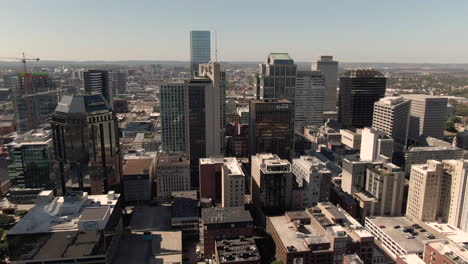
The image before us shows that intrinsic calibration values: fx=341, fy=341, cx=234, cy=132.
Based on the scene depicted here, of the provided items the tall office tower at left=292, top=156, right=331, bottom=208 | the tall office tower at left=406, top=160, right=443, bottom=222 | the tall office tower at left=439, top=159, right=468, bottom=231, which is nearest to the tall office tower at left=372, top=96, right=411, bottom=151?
the tall office tower at left=439, top=159, right=468, bottom=231

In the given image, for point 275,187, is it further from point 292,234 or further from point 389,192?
point 389,192

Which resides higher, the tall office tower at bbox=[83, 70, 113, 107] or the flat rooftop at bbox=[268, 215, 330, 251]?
the tall office tower at bbox=[83, 70, 113, 107]

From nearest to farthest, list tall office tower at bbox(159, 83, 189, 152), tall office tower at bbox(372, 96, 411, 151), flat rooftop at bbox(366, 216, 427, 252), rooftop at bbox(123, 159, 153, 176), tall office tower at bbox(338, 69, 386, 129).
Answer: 1. flat rooftop at bbox(366, 216, 427, 252)
2. rooftop at bbox(123, 159, 153, 176)
3. tall office tower at bbox(159, 83, 189, 152)
4. tall office tower at bbox(372, 96, 411, 151)
5. tall office tower at bbox(338, 69, 386, 129)

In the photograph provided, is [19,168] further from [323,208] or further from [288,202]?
[323,208]

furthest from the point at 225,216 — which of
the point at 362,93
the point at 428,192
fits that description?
the point at 362,93

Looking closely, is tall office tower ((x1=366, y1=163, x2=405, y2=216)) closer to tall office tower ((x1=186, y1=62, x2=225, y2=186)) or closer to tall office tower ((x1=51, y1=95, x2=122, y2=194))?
tall office tower ((x1=186, y1=62, x2=225, y2=186))

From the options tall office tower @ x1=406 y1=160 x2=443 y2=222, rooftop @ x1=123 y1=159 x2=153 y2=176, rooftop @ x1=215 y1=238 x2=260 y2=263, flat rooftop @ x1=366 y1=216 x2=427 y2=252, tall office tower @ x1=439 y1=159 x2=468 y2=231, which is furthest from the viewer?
rooftop @ x1=123 y1=159 x2=153 y2=176
